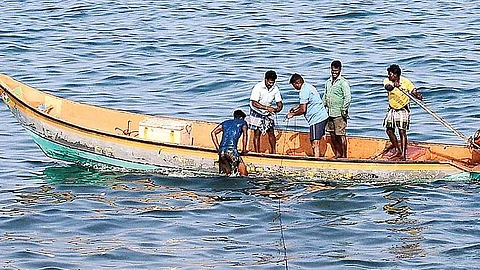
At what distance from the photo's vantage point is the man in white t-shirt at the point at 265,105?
699 inches

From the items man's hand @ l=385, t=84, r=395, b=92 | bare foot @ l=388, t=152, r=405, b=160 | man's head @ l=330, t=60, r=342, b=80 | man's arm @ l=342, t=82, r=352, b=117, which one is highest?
man's head @ l=330, t=60, r=342, b=80

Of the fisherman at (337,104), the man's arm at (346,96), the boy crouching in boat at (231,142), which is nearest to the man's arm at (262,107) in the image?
the boy crouching in boat at (231,142)

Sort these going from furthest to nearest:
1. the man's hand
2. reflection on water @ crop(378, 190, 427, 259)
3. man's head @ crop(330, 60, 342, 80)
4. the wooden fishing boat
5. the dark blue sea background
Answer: the wooden fishing boat < man's head @ crop(330, 60, 342, 80) < the man's hand < the dark blue sea background < reflection on water @ crop(378, 190, 427, 259)

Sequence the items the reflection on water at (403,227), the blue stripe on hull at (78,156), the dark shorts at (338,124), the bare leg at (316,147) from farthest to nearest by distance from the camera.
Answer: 1. the blue stripe on hull at (78,156)
2. the bare leg at (316,147)
3. the dark shorts at (338,124)
4. the reflection on water at (403,227)

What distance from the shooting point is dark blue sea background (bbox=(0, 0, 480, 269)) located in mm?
14602

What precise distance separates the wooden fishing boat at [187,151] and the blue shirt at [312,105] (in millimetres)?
666

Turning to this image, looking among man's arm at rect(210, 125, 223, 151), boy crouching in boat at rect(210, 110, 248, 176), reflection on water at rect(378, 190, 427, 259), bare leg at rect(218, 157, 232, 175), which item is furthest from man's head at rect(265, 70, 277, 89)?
reflection on water at rect(378, 190, 427, 259)

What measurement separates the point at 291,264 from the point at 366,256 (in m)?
1.06

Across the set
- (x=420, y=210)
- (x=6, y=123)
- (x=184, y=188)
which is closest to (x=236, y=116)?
(x=184, y=188)

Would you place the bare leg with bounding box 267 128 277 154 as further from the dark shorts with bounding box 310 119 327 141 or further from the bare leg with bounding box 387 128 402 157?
the bare leg with bounding box 387 128 402 157

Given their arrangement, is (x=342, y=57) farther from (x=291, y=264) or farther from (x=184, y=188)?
(x=291, y=264)

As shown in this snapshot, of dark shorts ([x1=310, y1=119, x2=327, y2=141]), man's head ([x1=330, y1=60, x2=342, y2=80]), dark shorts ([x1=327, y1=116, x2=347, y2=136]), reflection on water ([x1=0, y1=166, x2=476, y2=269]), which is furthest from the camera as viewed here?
dark shorts ([x1=327, y1=116, x2=347, y2=136])

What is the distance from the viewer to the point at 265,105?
17828 millimetres

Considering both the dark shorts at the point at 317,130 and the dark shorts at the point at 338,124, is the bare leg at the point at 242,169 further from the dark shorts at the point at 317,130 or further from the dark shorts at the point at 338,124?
the dark shorts at the point at 338,124
